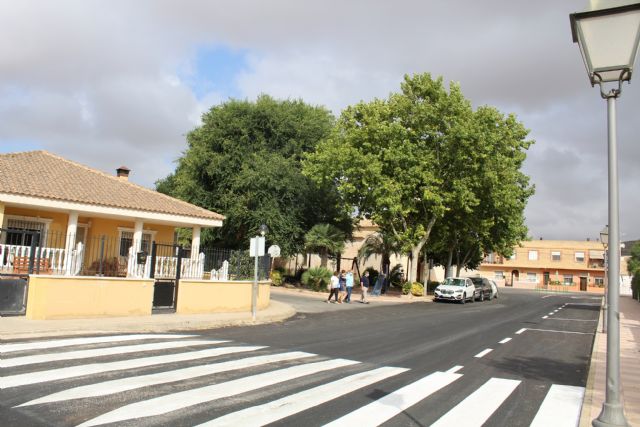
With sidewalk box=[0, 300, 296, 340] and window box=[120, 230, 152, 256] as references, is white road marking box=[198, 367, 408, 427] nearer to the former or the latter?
sidewalk box=[0, 300, 296, 340]

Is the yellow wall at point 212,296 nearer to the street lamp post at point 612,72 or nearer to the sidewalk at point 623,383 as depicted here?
the sidewalk at point 623,383

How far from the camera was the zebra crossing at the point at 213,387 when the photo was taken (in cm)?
563

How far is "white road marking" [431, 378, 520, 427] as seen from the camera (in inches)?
229

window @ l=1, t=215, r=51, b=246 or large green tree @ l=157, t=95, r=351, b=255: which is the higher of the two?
large green tree @ l=157, t=95, r=351, b=255

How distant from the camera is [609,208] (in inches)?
174

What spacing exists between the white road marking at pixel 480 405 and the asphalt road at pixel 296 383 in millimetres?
18

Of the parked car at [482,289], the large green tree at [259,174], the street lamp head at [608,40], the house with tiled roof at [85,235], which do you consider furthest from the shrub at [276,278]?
the street lamp head at [608,40]

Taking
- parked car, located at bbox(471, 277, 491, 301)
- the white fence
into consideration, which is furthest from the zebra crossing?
parked car, located at bbox(471, 277, 491, 301)

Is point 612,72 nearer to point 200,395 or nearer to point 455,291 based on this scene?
point 200,395

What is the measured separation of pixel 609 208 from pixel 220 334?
1021 cm

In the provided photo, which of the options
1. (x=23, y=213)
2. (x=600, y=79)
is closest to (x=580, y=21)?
(x=600, y=79)

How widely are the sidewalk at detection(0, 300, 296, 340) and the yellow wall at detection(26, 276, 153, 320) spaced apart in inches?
13.8

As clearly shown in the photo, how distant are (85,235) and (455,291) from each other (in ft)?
70.4

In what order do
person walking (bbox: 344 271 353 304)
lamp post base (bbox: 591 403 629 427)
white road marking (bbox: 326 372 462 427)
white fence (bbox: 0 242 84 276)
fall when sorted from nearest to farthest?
lamp post base (bbox: 591 403 629 427)
white road marking (bbox: 326 372 462 427)
white fence (bbox: 0 242 84 276)
person walking (bbox: 344 271 353 304)
